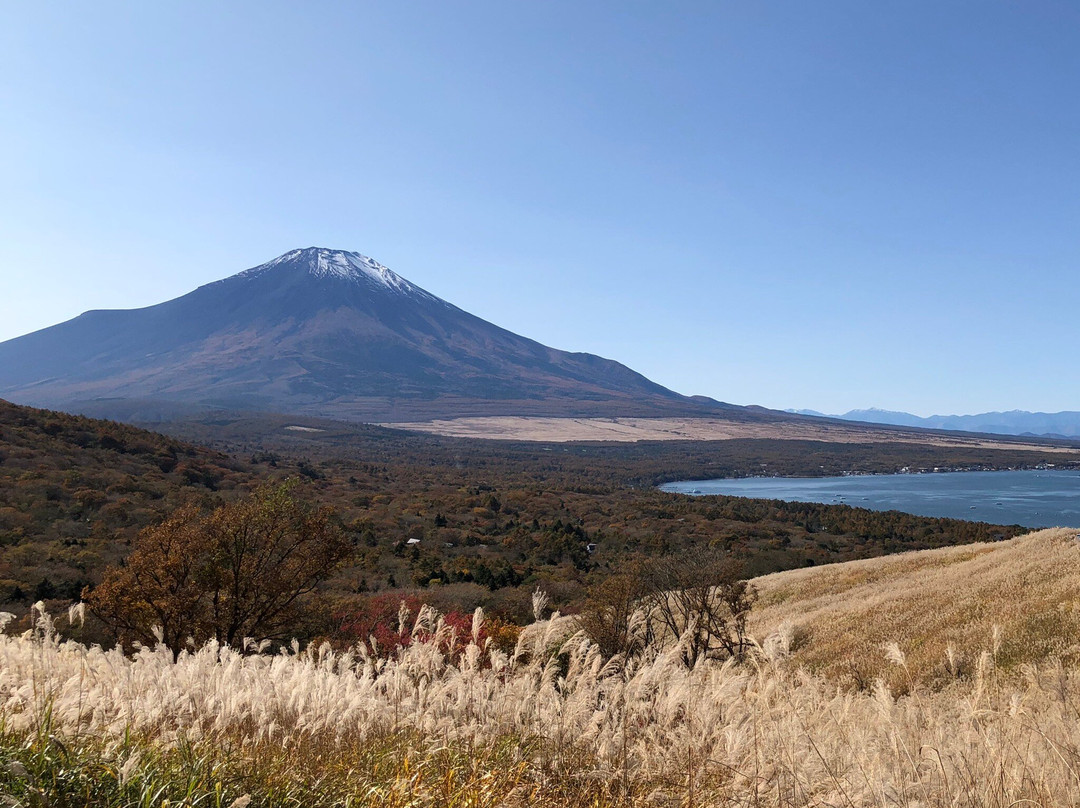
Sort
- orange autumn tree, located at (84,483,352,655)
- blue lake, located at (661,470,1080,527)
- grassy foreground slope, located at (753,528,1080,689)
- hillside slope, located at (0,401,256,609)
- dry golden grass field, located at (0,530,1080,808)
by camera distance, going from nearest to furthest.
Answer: dry golden grass field, located at (0,530,1080,808) < grassy foreground slope, located at (753,528,1080,689) < orange autumn tree, located at (84,483,352,655) < hillside slope, located at (0,401,256,609) < blue lake, located at (661,470,1080,527)

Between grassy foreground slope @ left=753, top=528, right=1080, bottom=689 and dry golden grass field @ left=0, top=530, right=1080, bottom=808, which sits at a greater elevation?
dry golden grass field @ left=0, top=530, right=1080, bottom=808

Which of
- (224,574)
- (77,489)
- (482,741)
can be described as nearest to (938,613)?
(482,741)

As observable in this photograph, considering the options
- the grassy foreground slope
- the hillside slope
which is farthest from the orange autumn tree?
the grassy foreground slope

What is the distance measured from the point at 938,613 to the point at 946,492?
95211 millimetres

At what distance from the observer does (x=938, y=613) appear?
12648mm

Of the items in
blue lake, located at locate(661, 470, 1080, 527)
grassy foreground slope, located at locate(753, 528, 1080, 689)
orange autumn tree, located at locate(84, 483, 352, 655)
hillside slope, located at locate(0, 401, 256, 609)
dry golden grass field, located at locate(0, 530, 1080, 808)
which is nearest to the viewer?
dry golden grass field, located at locate(0, 530, 1080, 808)

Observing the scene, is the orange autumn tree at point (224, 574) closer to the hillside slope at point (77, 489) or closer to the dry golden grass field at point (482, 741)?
the dry golden grass field at point (482, 741)

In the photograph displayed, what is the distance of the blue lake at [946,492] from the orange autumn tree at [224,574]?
65307 mm

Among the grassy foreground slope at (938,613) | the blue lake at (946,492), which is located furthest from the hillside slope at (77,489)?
the blue lake at (946,492)

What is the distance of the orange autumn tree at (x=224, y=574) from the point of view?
1225cm

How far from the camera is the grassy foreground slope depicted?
9.28m

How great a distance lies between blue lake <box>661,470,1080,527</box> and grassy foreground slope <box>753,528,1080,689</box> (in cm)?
4925

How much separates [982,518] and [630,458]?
74.7m

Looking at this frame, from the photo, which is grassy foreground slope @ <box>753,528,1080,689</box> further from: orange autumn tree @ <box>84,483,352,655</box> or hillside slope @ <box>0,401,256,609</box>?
hillside slope @ <box>0,401,256,609</box>
